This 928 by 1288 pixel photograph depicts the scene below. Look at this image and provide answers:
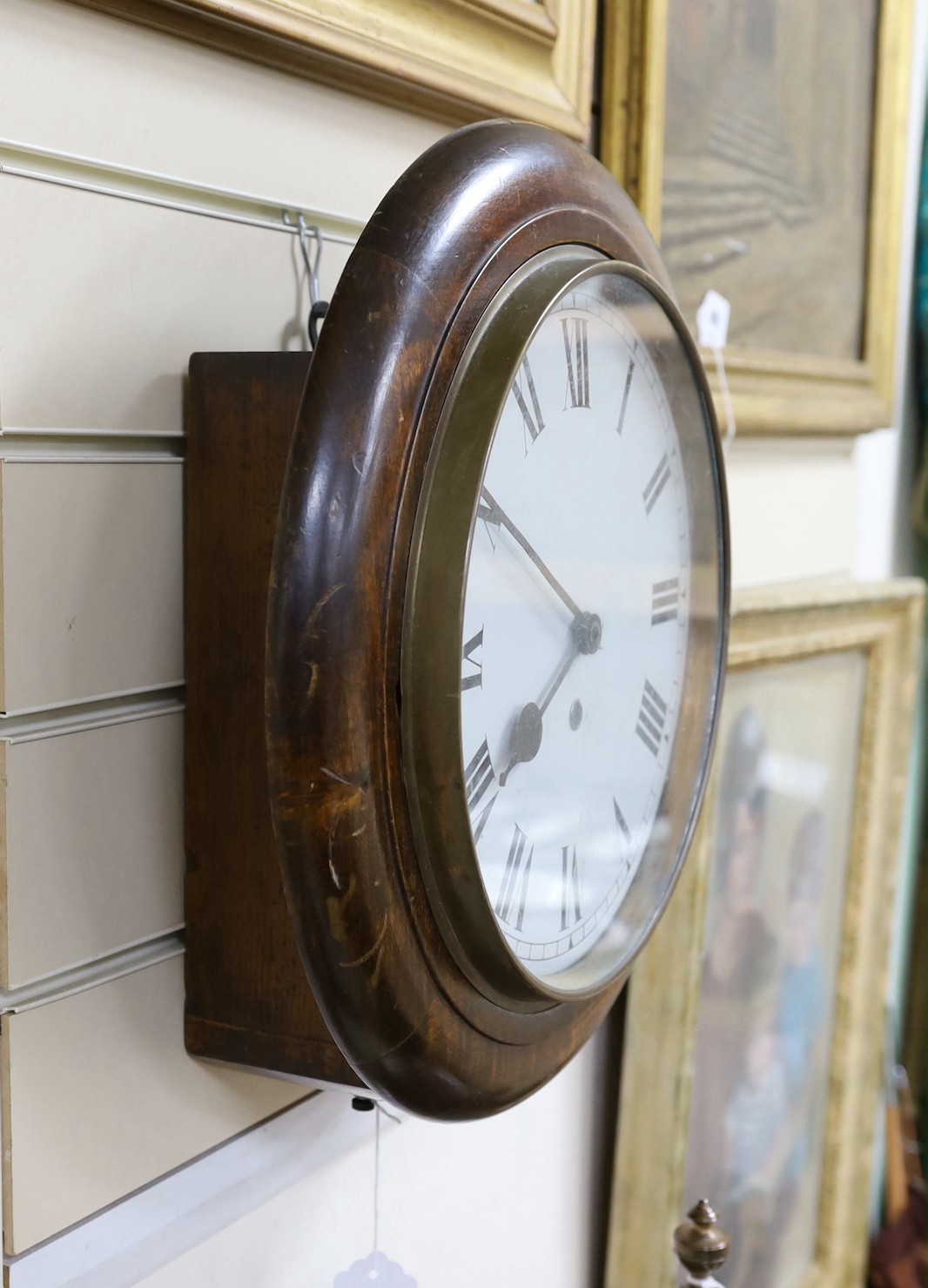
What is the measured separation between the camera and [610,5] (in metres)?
0.75

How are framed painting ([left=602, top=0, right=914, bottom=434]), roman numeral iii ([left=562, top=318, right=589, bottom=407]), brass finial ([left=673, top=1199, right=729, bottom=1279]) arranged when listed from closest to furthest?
roman numeral iii ([left=562, top=318, right=589, bottom=407]), brass finial ([left=673, top=1199, right=729, bottom=1279]), framed painting ([left=602, top=0, right=914, bottom=434])

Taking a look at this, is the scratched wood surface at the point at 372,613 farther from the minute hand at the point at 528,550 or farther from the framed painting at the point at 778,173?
the framed painting at the point at 778,173

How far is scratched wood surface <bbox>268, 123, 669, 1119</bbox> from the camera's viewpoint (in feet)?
1.21

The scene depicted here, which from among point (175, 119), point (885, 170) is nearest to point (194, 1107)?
point (175, 119)

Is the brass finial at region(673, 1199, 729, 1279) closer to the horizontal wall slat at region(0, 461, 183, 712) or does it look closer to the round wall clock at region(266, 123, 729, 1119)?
the round wall clock at region(266, 123, 729, 1119)

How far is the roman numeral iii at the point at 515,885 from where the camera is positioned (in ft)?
1.48

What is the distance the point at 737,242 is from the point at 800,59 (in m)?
0.19

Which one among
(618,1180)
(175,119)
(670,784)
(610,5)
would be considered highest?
(610,5)

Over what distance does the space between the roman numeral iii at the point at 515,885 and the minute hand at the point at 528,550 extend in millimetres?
90

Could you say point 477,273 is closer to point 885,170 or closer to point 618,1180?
point 618,1180

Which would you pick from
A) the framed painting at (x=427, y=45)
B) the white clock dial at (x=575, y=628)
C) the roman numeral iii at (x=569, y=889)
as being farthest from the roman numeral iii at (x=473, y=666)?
the framed painting at (x=427, y=45)

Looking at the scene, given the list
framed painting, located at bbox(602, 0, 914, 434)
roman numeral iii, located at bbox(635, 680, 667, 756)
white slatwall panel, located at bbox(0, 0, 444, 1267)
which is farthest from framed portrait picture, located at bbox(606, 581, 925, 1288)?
white slatwall panel, located at bbox(0, 0, 444, 1267)

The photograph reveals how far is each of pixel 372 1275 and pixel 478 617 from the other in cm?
32

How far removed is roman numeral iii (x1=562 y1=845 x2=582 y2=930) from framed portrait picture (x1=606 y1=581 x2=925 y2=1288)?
33 cm
